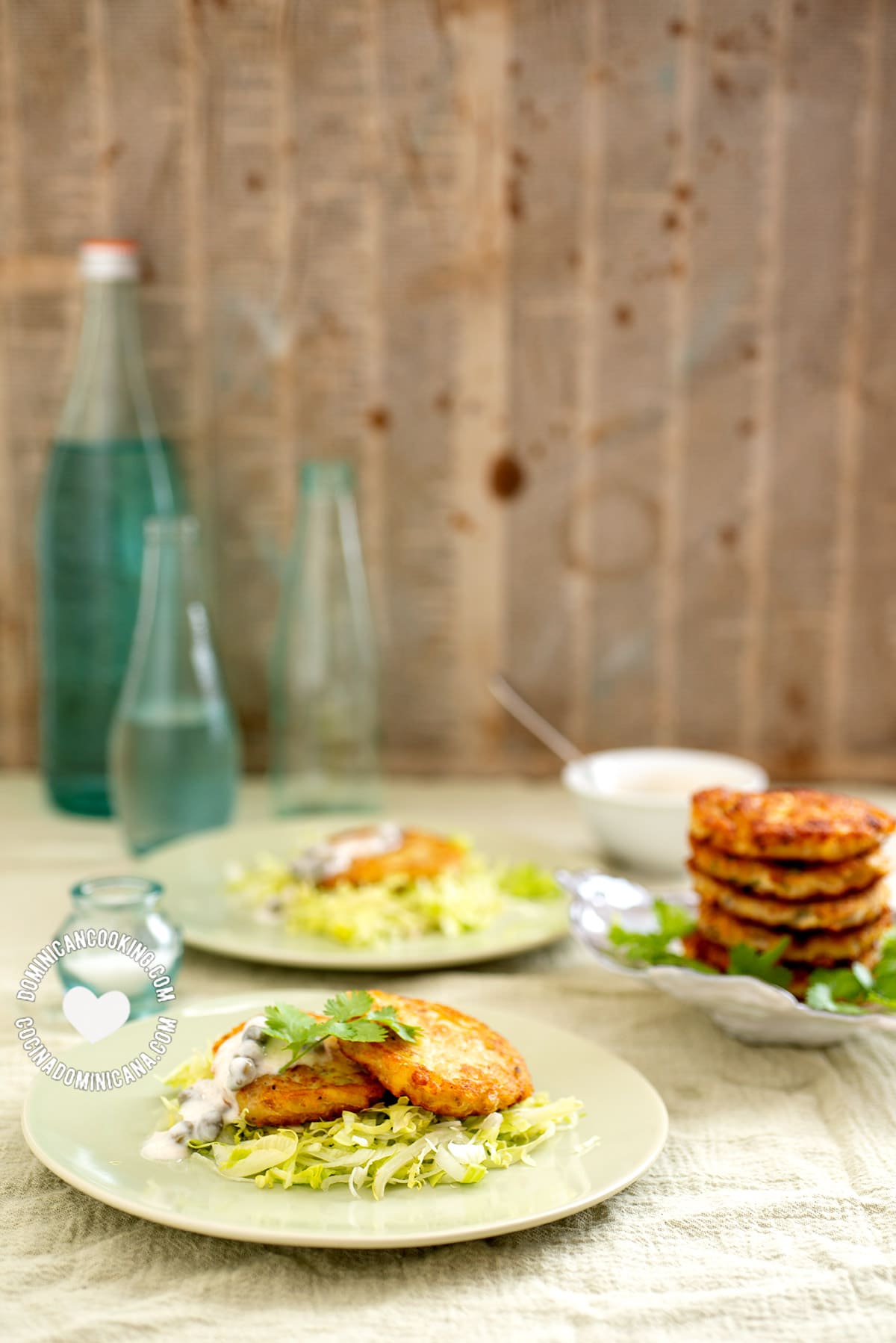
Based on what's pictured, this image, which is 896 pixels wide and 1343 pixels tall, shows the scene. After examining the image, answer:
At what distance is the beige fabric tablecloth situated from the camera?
0.70 m

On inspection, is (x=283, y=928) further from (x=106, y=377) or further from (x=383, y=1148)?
(x=106, y=377)

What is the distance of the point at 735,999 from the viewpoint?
0.96 metres

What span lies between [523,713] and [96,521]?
53cm

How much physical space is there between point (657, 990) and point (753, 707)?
0.65 m

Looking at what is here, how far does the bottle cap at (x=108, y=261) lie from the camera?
1533mm

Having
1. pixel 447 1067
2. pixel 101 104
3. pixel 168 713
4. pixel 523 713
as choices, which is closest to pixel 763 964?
pixel 447 1067

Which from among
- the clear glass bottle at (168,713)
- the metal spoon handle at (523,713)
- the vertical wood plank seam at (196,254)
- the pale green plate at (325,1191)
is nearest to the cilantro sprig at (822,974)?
the pale green plate at (325,1191)

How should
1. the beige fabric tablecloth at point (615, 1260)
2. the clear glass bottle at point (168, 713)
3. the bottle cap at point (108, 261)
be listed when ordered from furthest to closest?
the bottle cap at point (108, 261) < the clear glass bottle at point (168, 713) < the beige fabric tablecloth at point (615, 1260)

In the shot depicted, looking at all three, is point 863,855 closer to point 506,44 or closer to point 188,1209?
point 188,1209

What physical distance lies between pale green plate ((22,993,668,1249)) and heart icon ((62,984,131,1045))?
24 mm

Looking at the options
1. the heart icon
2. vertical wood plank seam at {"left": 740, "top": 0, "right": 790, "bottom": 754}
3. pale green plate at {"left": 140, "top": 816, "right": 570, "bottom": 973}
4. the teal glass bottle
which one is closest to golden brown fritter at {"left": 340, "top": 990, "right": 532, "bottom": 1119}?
the heart icon

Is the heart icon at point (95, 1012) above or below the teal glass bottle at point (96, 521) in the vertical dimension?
below

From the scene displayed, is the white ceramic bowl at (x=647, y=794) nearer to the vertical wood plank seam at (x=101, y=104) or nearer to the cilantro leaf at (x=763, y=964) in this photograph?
the cilantro leaf at (x=763, y=964)

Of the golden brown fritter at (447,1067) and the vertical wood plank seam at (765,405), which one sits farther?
the vertical wood plank seam at (765,405)
